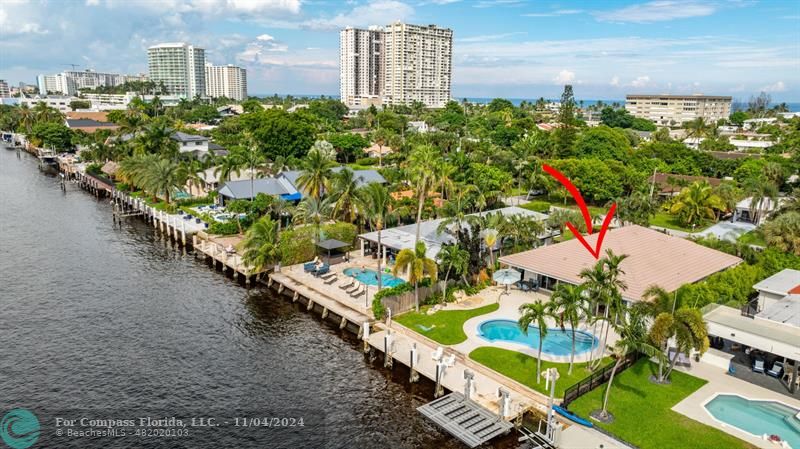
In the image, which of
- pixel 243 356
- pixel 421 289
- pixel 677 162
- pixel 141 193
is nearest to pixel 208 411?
pixel 243 356

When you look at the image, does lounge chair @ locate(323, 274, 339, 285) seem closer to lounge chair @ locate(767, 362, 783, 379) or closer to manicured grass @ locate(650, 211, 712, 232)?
lounge chair @ locate(767, 362, 783, 379)

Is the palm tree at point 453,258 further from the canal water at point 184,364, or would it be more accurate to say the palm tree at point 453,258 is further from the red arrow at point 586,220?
the canal water at point 184,364

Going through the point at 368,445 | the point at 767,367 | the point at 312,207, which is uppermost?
the point at 312,207

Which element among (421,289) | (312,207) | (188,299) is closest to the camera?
(421,289)

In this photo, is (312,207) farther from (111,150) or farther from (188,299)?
(111,150)

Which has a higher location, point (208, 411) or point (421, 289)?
point (421, 289)

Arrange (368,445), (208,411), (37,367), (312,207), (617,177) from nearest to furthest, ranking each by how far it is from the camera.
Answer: (368,445)
(208,411)
(37,367)
(312,207)
(617,177)
